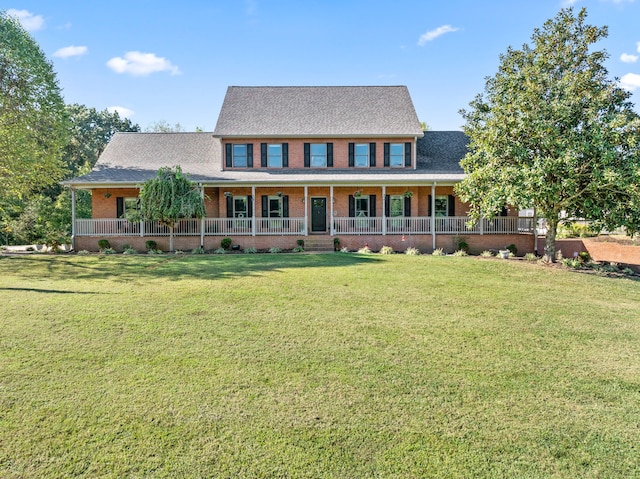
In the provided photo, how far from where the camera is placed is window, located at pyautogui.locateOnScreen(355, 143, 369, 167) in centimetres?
2069

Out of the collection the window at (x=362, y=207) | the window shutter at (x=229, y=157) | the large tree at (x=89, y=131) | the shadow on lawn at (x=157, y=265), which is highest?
the large tree at (x=89, y=131)

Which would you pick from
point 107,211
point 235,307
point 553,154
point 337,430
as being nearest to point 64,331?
point 235,307

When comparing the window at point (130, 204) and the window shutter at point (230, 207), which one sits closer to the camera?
the window at point (130, 204)

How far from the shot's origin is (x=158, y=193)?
16797 mm

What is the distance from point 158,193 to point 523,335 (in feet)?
49.8

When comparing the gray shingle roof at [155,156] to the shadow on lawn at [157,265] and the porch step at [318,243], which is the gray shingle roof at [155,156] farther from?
the porch step at [318,243]

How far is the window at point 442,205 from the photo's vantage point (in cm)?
2011

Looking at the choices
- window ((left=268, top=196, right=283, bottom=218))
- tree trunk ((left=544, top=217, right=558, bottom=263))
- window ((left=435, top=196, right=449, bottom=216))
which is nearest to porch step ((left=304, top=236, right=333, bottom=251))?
window ((left=268, top=196, right=283, bottom=218))

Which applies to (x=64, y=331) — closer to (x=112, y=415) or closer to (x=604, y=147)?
(x=112, y=415)

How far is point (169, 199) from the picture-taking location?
16812mm

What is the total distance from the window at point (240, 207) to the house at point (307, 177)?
0.25 feet

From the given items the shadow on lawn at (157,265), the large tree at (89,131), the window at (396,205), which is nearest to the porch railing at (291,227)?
the window at (396,205)

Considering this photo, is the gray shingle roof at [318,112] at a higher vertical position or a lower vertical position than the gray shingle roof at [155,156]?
higher

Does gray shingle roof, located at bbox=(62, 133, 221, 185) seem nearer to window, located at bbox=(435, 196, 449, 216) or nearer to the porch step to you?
the porch step
